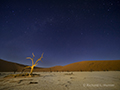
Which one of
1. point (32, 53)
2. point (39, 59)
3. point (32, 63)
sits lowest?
Answer: point (32, 63)

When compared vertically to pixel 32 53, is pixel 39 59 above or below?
below

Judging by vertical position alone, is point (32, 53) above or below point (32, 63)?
above

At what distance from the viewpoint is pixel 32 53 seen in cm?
1280

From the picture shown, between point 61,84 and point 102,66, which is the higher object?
point 102,66

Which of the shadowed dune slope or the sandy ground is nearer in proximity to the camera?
the sandy ground

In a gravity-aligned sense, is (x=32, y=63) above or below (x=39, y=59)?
below

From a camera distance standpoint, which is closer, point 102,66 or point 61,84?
point 61,84

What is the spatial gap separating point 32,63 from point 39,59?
4.76ft

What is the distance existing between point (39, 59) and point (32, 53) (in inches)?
71.6

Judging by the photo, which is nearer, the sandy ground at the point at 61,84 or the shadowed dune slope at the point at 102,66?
the sandy ground at the point at 61,84

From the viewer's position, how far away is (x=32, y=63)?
12469mm

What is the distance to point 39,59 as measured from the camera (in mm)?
13062
